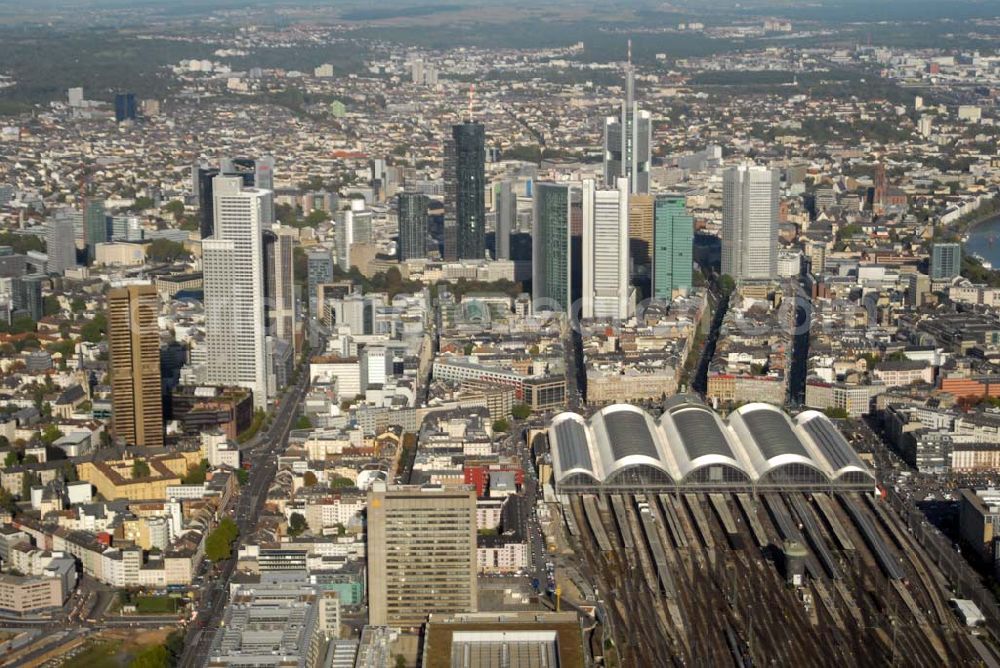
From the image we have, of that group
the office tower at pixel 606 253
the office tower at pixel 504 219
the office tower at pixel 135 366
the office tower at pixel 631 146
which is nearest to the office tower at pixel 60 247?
the office tower at pixel 504 219

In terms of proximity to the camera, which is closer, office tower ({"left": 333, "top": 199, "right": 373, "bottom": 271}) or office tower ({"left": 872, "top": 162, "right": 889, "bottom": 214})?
office tower ({"left": 333, "top": 199, "right": 373, "bottom": 271})

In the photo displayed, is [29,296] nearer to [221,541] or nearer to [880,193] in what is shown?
[221,541]

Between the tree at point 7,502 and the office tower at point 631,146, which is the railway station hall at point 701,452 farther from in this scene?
the office tower at point 631,146

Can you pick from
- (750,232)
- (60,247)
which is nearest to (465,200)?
(750,232)

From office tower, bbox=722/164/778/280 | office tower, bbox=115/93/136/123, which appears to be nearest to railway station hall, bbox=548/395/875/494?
office tower, bbox=722/164/778/280

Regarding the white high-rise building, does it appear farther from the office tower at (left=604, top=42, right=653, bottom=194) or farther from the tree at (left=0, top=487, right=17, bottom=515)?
the office tower at (left=604, top=42, right=653, bottom=194)

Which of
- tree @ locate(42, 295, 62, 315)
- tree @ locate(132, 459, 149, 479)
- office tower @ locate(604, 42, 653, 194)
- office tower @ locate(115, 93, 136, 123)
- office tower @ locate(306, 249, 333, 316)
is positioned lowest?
tree @ locate(42, 295, 62, 315)

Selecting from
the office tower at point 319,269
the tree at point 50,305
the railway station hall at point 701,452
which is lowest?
the tree at point 50,305
